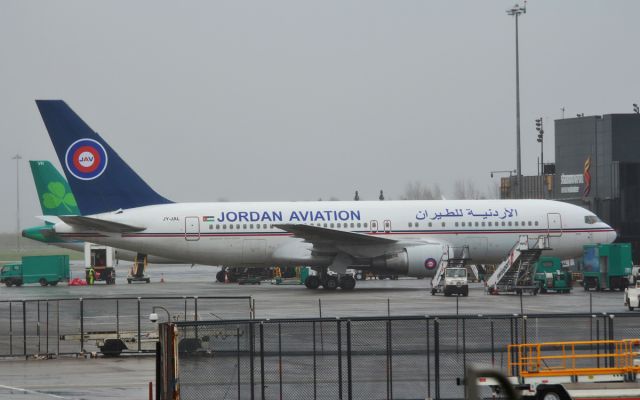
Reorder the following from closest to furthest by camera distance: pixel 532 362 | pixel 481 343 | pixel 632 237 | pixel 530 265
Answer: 1. pixel 532 362
2. pixel 481 343
3. pixel 530 265
4. pixel 632 237

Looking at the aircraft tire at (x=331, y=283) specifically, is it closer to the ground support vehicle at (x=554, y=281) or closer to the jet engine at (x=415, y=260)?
the jet engine at (x=415, y=260)

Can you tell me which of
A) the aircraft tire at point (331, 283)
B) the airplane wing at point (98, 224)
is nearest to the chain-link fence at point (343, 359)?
the airplane wing at point (98, 224)

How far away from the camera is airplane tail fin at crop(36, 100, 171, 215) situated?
54.3m

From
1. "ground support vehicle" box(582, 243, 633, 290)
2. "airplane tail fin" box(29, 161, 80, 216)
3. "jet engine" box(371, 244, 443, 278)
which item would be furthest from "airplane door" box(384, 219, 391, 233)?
"airplane tail fin" box(29, 161, 80, 216)

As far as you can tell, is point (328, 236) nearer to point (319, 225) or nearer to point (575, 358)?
point (319, 225)

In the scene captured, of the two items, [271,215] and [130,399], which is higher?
[271,215]

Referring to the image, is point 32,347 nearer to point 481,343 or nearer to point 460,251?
point 481,343

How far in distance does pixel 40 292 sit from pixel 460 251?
72.7ft

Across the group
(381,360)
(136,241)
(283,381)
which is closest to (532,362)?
(381,360)

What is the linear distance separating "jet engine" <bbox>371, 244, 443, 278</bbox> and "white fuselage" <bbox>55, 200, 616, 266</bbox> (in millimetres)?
1374

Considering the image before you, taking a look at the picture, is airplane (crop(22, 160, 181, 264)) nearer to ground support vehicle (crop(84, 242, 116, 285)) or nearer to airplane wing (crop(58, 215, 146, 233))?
ground support vehicle (crop(84, 242, 116, 285))

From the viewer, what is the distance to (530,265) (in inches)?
2064

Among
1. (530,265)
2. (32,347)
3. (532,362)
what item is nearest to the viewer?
(532,362)

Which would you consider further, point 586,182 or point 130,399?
point 586,182
